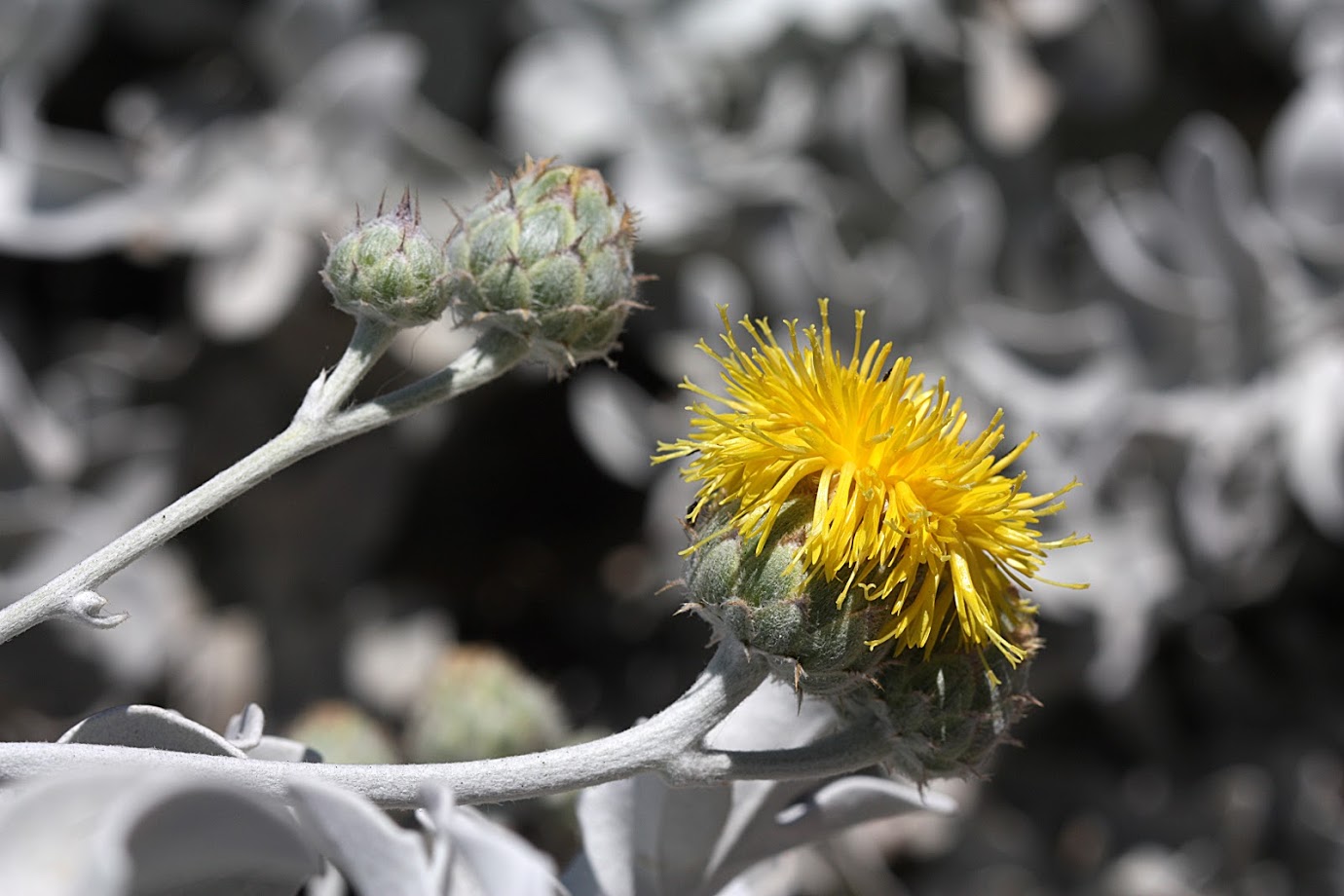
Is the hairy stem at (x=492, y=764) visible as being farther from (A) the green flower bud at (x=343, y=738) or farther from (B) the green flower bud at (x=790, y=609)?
(A) the green flower bud at (x=343, y=738)

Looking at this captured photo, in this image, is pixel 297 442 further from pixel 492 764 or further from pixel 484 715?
pixel 484 715

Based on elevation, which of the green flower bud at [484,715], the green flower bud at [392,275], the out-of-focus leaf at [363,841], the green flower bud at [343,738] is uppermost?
the green flower bud at [392,275]

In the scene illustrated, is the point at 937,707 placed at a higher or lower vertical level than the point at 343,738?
higher

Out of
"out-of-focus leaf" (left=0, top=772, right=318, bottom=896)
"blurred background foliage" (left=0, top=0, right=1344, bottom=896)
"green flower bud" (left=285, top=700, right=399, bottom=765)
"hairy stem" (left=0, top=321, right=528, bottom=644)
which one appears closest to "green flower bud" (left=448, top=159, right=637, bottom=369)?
"hairy stem" (left=0, top=321, right=528, bottom=644)

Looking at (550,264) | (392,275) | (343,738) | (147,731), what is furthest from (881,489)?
(343,738)

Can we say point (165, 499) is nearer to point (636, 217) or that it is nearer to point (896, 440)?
point (636, 217)

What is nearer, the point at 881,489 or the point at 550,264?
the point at 881,489

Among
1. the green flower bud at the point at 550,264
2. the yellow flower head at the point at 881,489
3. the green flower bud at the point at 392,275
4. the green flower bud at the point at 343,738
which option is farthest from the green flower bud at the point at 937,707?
the green flower bud at the point at 343,738
